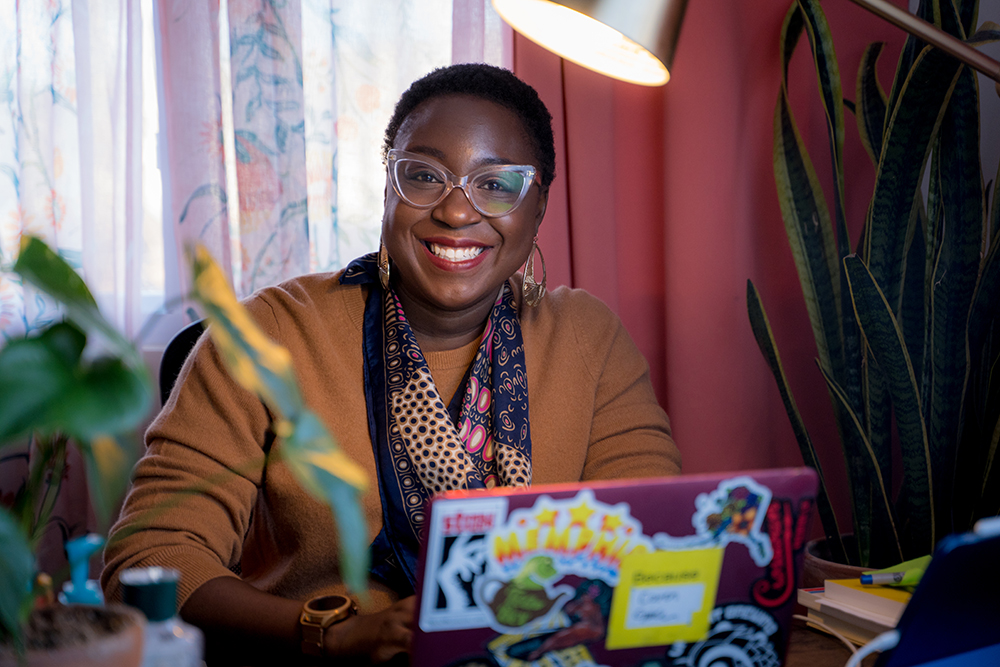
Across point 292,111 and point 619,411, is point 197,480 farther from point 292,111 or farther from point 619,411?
point 292,111

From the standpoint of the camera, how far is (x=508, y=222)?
138 cm

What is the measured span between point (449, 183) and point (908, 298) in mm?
875

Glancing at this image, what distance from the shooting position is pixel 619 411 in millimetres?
1473

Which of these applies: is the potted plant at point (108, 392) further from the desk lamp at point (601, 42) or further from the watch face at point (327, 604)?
the desk lamp at point (601, 42)

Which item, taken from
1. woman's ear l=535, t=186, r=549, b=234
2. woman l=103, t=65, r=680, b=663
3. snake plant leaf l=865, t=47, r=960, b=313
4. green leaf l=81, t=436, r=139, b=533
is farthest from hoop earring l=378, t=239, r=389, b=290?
green leaf l=81, t=436, r=139, b=533

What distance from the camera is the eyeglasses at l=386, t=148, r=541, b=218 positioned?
4.37 ft

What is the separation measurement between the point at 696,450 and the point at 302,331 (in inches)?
40.9

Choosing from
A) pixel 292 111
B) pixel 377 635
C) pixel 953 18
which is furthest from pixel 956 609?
pixel 292 111

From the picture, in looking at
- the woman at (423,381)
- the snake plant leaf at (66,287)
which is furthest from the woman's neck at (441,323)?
the snake plant leaf at (66,287)

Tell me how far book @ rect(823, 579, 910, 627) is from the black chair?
43.4 inches

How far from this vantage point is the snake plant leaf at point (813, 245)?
5.05ft

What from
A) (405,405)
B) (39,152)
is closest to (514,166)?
(405,405)

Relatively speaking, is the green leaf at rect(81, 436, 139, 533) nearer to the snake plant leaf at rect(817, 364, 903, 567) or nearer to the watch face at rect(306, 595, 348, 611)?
the watch face at rect(306, 595, 348, 611)

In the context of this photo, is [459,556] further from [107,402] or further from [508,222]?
[508,222]
